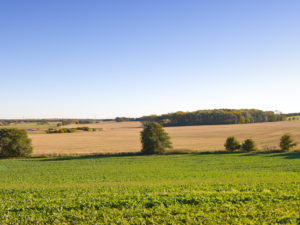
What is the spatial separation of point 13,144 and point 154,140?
3113cm

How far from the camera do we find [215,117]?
5591 inches

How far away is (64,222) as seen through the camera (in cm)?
820

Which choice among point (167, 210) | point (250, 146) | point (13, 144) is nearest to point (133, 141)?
point (13, 144)

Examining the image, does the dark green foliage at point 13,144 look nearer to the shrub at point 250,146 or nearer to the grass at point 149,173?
the grass at point 149,173

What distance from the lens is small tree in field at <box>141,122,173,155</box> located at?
46.6 metres

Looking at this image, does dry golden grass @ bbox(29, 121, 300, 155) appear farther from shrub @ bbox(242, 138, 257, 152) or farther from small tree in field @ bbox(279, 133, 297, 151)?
small tree in field @ bbox(279, 133, 297, 151)

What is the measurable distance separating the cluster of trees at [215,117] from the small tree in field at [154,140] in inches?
3782

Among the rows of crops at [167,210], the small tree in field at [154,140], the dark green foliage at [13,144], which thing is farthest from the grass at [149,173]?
the small tree in field at [154,140]

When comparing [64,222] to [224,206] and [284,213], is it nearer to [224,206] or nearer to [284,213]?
[224,206]

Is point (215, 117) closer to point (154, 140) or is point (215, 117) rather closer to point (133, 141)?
point (133, 141)

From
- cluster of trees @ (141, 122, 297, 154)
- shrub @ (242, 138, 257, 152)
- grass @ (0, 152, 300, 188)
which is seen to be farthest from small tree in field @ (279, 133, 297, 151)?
grass @ (0, 152, 300, 188)

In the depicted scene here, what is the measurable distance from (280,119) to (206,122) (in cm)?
5894

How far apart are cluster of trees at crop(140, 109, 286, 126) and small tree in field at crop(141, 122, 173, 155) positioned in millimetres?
96059

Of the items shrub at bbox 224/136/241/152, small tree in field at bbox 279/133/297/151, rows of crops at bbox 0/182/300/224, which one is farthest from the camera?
shrub at bbox 224/136/241/152
